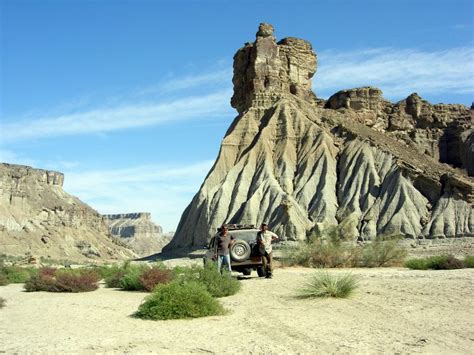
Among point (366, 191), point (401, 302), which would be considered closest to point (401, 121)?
point (366, 191)

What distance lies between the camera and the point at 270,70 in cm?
6556

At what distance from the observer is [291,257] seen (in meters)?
29.2

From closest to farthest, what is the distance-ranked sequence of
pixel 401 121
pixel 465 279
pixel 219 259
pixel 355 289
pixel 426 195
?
pixel 355 289, pixel 465 279, pixel 219 259, pixel 426 195, pixel 401 121

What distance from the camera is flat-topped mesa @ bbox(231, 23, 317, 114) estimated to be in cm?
6575

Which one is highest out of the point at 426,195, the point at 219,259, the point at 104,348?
the point at 426,195

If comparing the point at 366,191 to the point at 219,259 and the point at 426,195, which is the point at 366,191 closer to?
the point at 426,195

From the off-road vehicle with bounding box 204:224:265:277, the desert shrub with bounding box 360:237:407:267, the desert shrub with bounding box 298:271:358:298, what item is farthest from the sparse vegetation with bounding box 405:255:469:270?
the desert shrub with bounding box 298:271:358:298

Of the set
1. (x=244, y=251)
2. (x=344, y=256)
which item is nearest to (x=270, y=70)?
(x=344, y=256)

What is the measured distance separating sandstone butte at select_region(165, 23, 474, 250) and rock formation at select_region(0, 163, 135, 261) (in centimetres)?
4092

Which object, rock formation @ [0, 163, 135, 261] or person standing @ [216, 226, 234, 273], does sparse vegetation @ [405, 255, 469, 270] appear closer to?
person standing @ [216, 226, 234, 273]

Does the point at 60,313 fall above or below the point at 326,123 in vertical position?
below

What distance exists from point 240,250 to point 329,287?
20.8 feet

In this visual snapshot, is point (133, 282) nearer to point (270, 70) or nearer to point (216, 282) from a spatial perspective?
point (216, 282)

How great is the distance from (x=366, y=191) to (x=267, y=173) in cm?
1054
